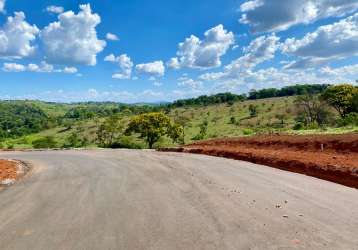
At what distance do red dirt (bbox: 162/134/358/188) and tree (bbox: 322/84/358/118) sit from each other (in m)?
36.6

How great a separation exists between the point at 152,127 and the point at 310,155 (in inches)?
1475

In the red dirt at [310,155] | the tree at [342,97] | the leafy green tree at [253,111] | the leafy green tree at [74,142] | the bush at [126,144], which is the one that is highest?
the tree at [342,97]

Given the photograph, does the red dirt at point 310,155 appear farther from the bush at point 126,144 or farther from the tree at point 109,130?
the tree at point 109,130

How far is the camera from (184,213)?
10008 millimetres

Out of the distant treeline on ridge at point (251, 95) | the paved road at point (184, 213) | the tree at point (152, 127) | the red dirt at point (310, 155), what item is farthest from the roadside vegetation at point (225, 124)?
the distant treeline on ridge at point (251, 95)

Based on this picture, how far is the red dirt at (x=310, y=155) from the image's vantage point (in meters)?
15.3

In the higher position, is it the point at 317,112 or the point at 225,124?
the point at 317,112

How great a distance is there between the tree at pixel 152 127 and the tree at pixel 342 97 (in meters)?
24.9

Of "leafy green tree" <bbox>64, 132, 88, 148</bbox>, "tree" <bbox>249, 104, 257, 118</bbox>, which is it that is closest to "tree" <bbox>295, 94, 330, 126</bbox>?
"tree" <bbox>249, 104, 257, 118</bbox>

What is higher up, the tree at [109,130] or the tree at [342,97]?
the tree at [342,97]

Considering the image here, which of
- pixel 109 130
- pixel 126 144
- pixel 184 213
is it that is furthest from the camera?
pixel 109 130

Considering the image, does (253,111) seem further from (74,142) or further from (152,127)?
(152,127)

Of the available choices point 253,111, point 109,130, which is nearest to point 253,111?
point 253,111

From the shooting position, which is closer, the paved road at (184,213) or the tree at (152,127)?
the paved road at (184,213)
